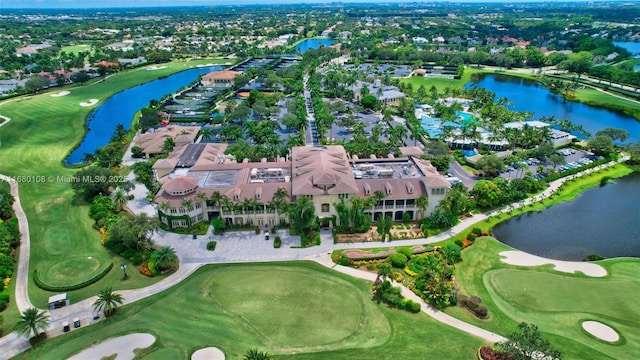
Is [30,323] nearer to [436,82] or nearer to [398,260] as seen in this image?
[398,260]

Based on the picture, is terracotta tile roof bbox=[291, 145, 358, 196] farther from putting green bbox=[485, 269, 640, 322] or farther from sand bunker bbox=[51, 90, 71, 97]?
sand bunker bbox=[51, 90, 71, 97]

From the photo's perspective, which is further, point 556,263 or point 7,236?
point 7,236

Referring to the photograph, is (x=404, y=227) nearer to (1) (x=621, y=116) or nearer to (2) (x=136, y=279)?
(2) (x=136, y=279)

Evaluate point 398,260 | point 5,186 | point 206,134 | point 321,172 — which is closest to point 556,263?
point 398,260

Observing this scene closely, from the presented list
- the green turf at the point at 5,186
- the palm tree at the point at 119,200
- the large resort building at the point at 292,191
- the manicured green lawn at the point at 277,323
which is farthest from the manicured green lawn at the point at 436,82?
the green turf at the point at 5,186

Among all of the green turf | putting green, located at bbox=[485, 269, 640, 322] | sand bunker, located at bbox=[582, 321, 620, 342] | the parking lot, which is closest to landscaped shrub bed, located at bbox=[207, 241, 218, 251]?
putting green, located at bbox=[485, 269, 640, 322]

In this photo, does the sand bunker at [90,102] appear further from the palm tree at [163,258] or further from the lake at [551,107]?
the lake at [551,107]
